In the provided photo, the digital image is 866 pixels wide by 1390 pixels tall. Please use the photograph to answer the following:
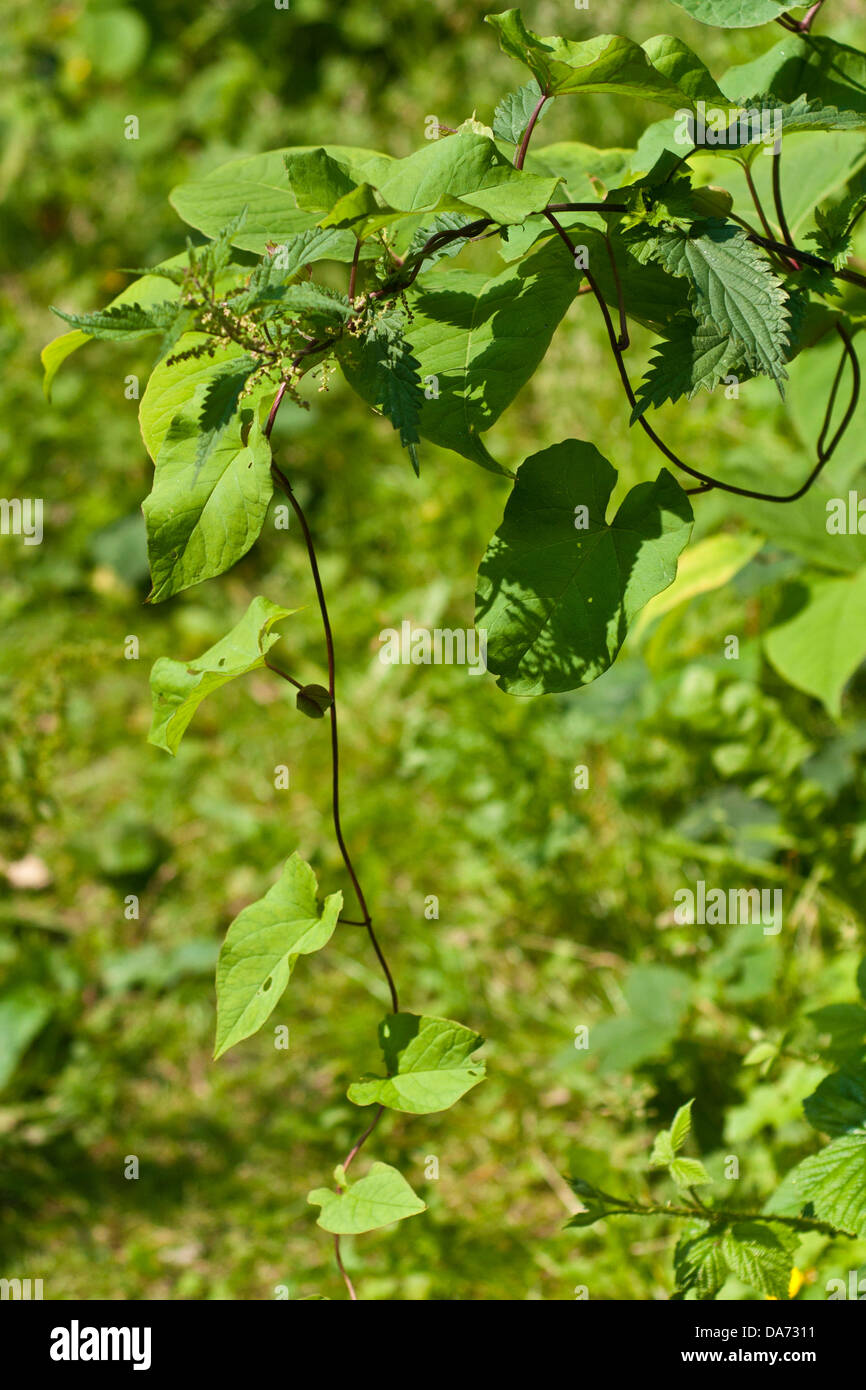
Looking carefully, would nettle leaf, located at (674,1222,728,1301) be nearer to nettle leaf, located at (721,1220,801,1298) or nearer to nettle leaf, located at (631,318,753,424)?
nettle leaf, located at (721,1220,801,1298)

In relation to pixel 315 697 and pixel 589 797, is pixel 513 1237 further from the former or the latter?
pixel 315 697

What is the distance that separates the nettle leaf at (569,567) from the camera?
1.08 metres

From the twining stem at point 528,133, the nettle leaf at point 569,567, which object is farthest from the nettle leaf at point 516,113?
the nettle leaf at point 569,567

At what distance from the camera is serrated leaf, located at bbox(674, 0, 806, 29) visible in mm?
Answer: 1150

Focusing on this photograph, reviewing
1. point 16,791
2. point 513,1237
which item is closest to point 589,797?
point 513,1237

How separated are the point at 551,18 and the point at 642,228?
321 cm

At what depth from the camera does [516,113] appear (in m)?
1.07

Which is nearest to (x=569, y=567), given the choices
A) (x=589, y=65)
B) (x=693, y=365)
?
(x=693, y=365)

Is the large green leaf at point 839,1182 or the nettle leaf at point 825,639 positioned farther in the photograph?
the nettle leaf at point 825,639

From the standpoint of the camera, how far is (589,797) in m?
2.54

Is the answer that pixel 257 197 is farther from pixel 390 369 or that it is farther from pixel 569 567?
pixel 569 567

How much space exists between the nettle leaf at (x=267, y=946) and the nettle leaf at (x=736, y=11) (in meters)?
0.92

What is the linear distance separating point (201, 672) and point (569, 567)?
Result: 37 cm

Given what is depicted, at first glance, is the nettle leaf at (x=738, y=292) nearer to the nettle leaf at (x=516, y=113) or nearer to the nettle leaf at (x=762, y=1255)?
the nettle leaf at (x=516, y=113)
